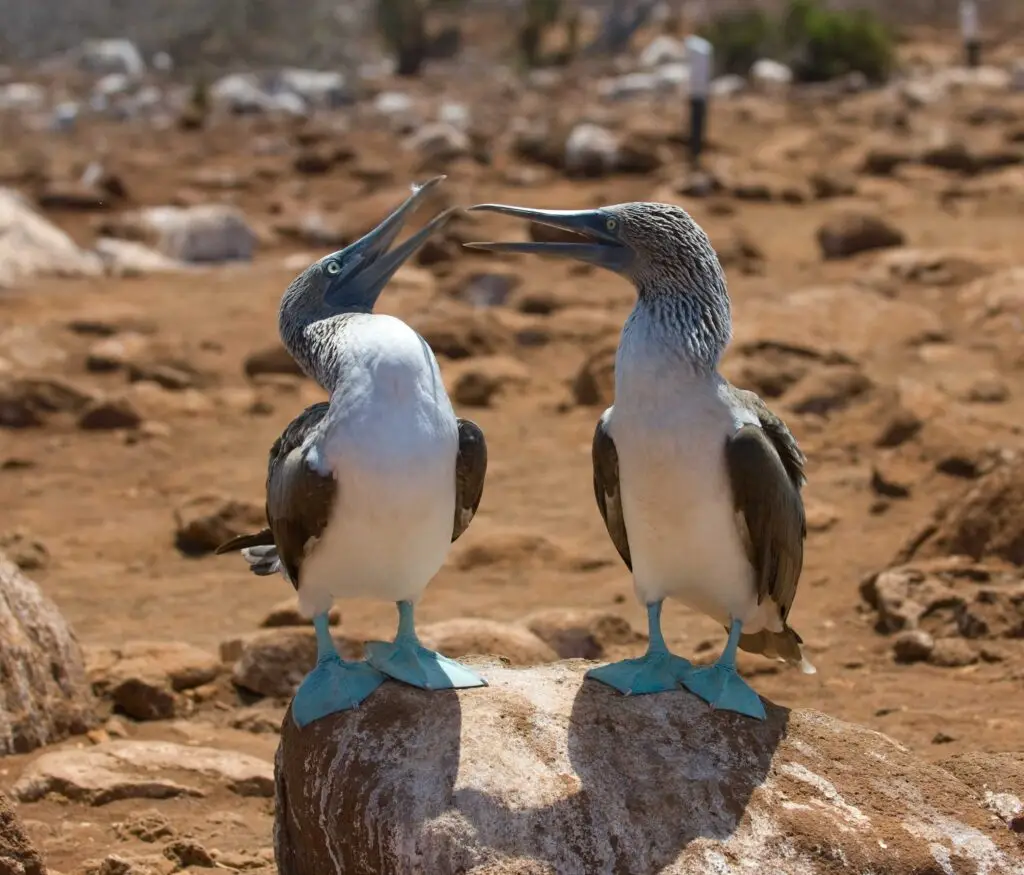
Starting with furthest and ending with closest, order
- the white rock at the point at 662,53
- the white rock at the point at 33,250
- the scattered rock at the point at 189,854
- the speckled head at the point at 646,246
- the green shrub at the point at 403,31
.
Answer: the green shrub at the point at 403,31
the white rock at the point at 662,53
the white rock at the point at 33,250
the scattered rock at the point at 189,854
the speckled head at the point at 646,246

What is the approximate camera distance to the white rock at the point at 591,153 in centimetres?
2227

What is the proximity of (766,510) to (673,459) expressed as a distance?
0.35 meters

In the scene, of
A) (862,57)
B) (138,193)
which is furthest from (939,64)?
(138,193)

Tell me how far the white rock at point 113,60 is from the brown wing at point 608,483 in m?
36.6

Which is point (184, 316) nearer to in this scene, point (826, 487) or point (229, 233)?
point (229, 233)

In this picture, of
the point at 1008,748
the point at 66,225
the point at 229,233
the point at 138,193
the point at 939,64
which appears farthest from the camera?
the point at 939,64

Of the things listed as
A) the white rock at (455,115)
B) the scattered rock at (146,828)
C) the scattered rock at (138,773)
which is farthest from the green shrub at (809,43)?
the scattered rock at (146,828)

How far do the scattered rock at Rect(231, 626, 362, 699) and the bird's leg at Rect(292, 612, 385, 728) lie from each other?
2.60 meters

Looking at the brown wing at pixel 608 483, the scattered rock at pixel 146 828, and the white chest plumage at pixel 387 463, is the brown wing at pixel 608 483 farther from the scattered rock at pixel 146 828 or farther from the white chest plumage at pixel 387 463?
the scattered rock at pixel 146 828

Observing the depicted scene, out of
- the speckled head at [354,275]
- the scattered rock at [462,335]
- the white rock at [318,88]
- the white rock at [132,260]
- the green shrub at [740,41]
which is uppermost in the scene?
the speckled head at [354,275]

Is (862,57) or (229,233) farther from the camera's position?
(862,57)

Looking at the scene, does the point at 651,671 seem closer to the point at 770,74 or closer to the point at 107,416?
the point at 107,416

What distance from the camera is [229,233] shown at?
1833 centimetres

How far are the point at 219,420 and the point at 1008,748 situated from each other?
24.5ft
